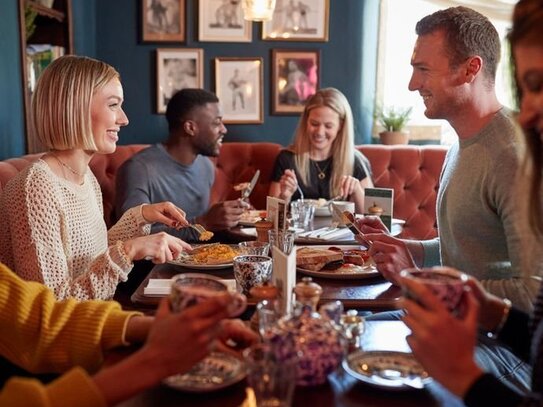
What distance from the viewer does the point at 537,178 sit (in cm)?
154

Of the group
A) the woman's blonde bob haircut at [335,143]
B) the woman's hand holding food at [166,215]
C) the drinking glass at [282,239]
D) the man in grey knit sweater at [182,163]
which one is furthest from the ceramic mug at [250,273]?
the woman's blonde bob haircut at [335,143]

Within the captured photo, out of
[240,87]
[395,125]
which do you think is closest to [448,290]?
[395,125]

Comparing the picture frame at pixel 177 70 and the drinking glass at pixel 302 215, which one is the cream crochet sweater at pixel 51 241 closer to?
the drinking glass at pixel 302 215

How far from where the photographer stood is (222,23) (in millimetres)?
4793

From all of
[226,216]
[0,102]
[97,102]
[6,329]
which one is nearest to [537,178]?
[6,329]

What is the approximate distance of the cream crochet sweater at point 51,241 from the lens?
73.7 inches

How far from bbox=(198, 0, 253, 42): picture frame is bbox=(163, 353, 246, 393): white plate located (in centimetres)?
385

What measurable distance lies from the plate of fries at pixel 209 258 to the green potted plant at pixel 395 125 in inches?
107

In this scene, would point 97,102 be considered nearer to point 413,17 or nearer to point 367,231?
point 367,231

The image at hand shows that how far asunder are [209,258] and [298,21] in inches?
121

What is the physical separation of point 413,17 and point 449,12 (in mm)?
2917

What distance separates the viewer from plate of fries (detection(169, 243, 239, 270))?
213 cm

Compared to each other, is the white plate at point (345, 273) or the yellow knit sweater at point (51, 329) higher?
the yellow knit sweater at point (51, 329)

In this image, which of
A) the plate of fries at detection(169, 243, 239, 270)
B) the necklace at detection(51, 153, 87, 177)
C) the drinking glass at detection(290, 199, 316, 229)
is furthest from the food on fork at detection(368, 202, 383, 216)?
the necklace at detection(51, 153, 87, 177)
